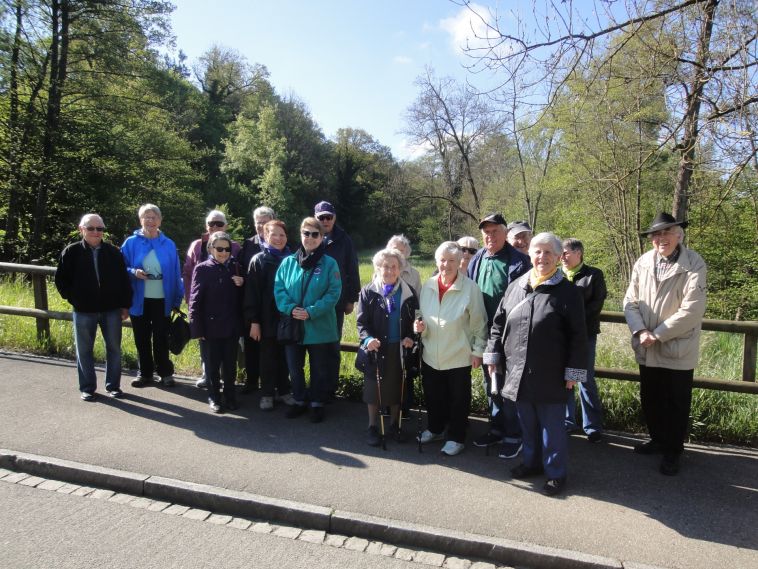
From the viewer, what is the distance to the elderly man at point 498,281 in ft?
15.0

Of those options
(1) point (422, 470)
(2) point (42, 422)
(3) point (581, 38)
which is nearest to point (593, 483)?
(1) point (422, 470)

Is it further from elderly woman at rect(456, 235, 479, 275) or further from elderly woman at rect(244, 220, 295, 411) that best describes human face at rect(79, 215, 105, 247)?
elderly woman at rect(456, 235, 479, 275)

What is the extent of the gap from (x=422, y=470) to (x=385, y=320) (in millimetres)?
1283

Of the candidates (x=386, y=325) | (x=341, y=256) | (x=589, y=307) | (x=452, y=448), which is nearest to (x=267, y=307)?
(x=341, y=256)

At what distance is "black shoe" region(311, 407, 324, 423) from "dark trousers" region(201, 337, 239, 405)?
0.91 metres

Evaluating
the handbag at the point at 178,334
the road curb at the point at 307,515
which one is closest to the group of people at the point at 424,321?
the handbag at the point at 178,334

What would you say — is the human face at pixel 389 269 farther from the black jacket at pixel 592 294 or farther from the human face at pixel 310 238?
the black jacket at pixel 592 294

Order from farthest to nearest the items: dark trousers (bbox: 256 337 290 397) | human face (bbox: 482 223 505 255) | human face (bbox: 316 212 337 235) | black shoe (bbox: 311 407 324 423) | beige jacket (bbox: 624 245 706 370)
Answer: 1. human face (bbox: 316 212 337 235)
2. dark trousers (bbox: 256 337 290 397)
3. black shoe (bbox: 311 407 324 423)
4. human face (bbox: 482 223 505 255)
5. beige jacket (bbox: 624 245 706 370)

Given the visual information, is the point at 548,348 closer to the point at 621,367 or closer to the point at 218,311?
the point at 621,367

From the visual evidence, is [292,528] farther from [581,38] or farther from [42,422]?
[581,38]

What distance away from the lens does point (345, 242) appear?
5746mm

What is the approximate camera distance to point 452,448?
442cm

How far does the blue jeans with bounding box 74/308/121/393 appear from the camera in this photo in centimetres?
561

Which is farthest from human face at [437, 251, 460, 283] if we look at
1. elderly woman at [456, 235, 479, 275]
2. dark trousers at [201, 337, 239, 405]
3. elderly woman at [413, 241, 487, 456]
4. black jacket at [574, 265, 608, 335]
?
dark trousers at [201, 337, 239, 405]
